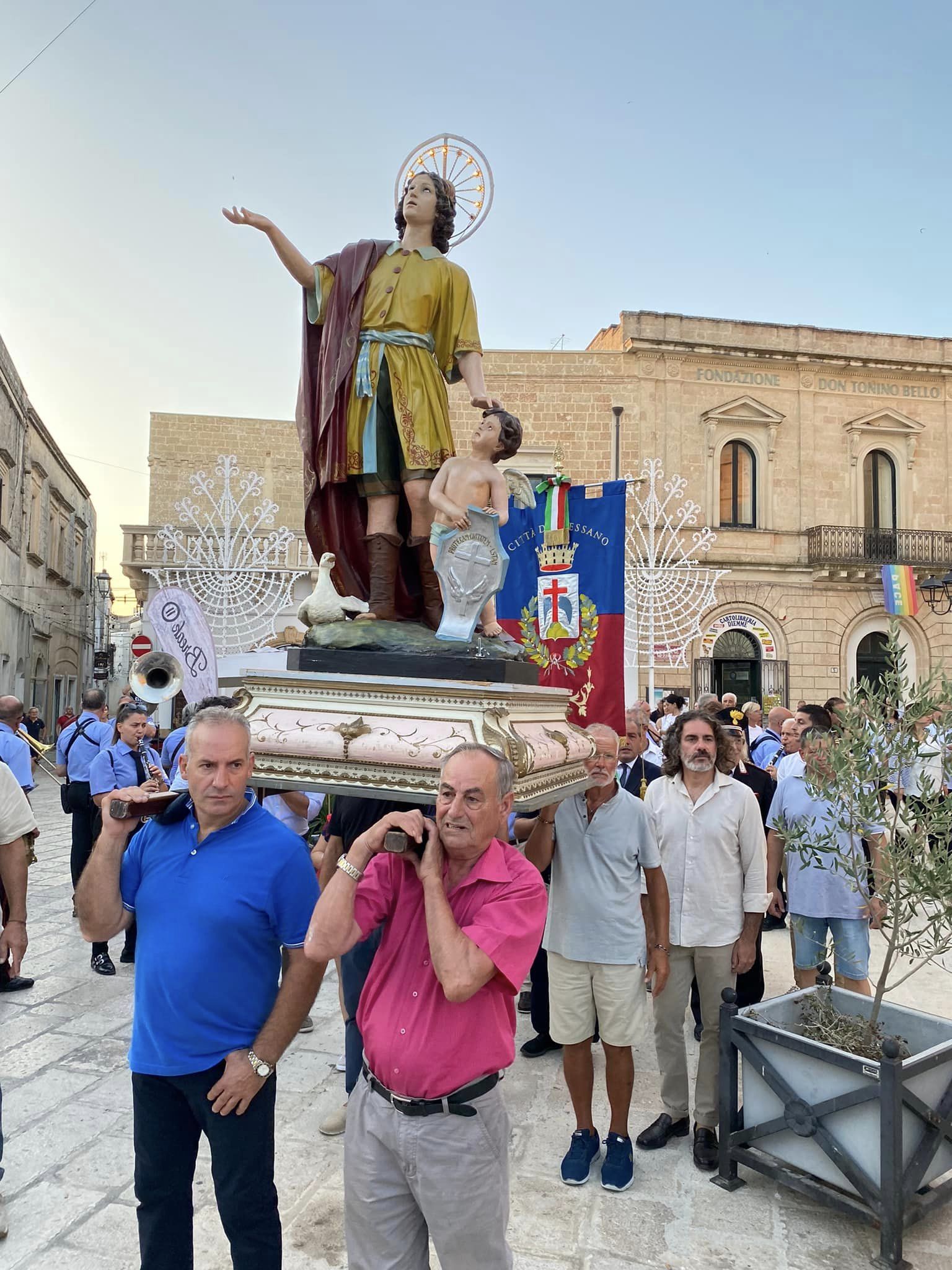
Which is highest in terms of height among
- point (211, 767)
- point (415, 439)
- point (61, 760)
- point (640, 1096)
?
point (415, 439)

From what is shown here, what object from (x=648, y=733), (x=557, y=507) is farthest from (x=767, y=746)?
(x=557, y=507)

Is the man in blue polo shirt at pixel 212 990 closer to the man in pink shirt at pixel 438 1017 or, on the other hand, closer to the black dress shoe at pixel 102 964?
the man in pink shirt at pixel 438 1017

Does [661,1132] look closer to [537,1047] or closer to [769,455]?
[537,1047]

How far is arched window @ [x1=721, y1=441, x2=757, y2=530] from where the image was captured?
20.6 m

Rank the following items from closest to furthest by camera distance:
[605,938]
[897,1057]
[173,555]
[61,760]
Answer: [897,1057]
[605,938]
[61,760]
[173,555]

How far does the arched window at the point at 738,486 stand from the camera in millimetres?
20562

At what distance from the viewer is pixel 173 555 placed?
19.0 meters

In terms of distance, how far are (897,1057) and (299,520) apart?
66.5 feet

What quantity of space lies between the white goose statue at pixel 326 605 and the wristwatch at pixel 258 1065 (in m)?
1.60

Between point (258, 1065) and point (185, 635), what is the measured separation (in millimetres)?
6281

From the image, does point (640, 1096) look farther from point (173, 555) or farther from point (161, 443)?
point (161, 443)

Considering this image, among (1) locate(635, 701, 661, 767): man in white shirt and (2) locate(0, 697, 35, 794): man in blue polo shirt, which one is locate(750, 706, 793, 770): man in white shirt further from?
(2) locate(0, 697, 35, 794): man in blue polo shirt

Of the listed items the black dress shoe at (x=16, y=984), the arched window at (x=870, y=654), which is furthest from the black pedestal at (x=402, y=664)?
the arched window at (x=870, y=654)

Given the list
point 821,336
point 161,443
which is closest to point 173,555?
point 161,443
